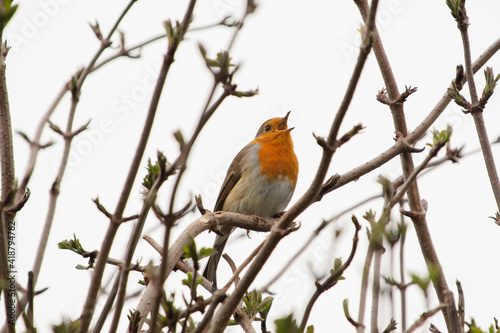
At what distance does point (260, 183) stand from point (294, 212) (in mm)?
3118

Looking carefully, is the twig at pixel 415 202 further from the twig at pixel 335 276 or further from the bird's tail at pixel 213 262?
the bird's tail at pixel 213 262

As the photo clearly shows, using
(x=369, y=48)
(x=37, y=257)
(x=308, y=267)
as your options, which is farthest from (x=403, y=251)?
(x=37, y=257)

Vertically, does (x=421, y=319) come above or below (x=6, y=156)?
below

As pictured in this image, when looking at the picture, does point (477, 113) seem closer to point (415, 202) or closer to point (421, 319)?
point (415, 202)

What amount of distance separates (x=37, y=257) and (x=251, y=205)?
3267mm

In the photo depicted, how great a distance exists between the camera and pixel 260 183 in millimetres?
5320

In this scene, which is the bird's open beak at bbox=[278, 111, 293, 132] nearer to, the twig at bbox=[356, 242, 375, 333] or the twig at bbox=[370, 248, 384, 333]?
the twig at bbox=[370, 248, 384, 333]

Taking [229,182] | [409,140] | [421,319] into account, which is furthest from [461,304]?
[229,182]

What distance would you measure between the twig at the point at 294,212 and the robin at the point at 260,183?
2.97 m

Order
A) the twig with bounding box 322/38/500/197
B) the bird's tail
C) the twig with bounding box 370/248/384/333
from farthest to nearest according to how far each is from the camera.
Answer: the bird's tail < the twig with bounding box 322/38/500/197 < the twig with bounding box 370/248/384/333

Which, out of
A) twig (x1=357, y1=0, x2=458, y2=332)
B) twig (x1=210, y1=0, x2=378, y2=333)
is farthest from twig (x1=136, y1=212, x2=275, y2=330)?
twig (x1=357, y1=0, x2=458, y2=332)

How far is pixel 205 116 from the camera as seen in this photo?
1.57 metres

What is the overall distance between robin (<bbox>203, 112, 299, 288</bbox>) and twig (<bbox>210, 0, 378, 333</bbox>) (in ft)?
9.75

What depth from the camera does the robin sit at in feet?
17.4
